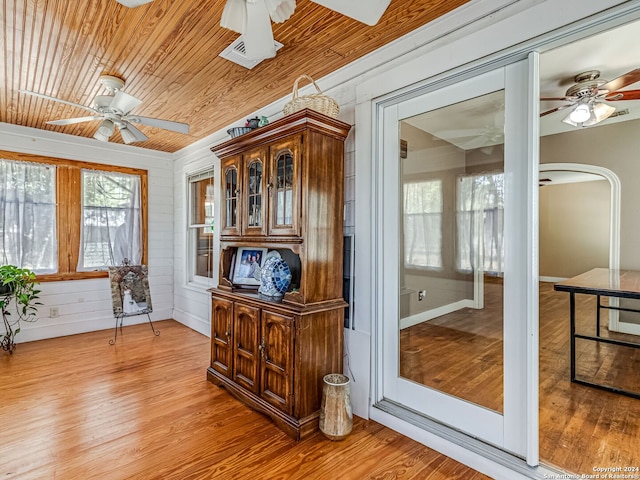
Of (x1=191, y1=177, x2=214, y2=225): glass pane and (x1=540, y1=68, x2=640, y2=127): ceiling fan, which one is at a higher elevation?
(x1=540, y1=68, x2=640, y2=127): ceiling fan

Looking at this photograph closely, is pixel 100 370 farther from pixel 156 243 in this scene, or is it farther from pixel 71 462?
pixel 156 243

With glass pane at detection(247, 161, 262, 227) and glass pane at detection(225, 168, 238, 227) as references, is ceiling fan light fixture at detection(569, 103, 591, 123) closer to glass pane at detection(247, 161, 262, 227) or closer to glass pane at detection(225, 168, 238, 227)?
glass pane at detection(247, 161, 262, 227)

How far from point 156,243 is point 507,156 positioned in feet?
17.0

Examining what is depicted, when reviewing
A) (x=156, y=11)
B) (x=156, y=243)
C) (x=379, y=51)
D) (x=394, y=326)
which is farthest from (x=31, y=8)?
(x=156, y=243)

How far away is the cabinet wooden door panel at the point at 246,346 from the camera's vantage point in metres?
2.63

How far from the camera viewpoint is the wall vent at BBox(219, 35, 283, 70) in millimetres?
2324

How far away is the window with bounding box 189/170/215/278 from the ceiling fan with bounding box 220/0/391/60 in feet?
11.2

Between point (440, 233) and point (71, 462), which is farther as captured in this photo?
point (440, 233)

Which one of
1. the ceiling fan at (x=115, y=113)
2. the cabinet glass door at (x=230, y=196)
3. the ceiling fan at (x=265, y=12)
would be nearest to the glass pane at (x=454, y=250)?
the ceiling fan at (x=265, y=12)

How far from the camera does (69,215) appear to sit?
4.64m

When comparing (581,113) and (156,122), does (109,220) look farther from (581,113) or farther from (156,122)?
(581,113)

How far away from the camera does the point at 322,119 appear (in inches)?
94.0

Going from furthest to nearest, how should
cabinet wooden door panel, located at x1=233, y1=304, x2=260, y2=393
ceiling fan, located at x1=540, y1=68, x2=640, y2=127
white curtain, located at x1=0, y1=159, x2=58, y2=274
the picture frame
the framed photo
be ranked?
the picture frame
white curtain, located at x1=0, y1=159, x2=58, y2=274
the framed photo
ceiling fan, located at x1=540, y1=68, x2=640, y2=127
cabinet wooden door panel, located at x1=233, y1=304, x2=260, y2=393

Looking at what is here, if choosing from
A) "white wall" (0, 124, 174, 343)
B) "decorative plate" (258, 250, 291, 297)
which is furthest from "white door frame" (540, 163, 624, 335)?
"white wall" (0, 124, 174, 343)
